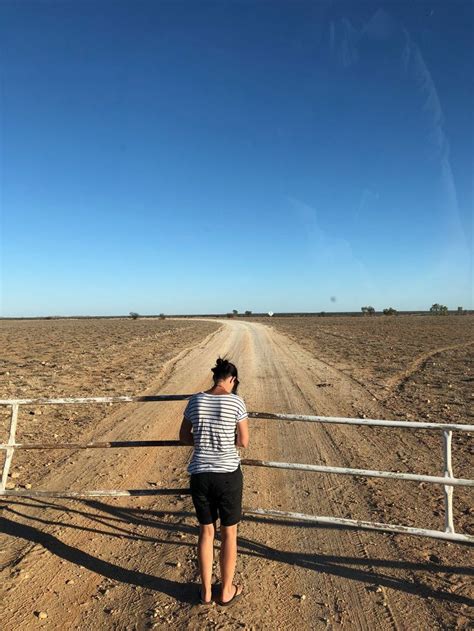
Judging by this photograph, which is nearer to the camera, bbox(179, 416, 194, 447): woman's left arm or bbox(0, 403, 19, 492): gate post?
bbox(179, 416, 194, 447): woman's left arm

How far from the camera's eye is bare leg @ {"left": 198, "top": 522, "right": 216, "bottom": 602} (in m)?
3.51

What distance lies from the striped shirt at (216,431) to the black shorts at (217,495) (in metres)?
0.05

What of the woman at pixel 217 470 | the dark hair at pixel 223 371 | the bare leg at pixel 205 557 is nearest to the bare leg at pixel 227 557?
the woman at pixel 217 470

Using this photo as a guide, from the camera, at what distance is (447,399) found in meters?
11.9

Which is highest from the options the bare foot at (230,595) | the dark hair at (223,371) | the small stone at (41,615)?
the dark hair at (223,371)

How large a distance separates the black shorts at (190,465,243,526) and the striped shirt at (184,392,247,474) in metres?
0.05

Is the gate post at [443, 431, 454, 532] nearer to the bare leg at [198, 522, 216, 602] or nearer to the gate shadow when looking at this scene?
the gate shadow

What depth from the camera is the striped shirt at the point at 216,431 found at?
3484mm

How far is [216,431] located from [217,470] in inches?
12.1

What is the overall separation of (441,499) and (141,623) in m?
4.22

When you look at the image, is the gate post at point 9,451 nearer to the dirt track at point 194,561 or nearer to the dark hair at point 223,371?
the dirt track at point 194,561

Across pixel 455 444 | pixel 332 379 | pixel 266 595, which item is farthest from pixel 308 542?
pixel 332 379

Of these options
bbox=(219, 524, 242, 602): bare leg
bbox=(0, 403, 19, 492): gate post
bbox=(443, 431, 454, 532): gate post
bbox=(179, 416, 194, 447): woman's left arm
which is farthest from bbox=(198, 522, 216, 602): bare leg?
bbox=(0, 403, 19, 492): gate post

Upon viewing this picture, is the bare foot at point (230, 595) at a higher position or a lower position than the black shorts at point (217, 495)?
lower
